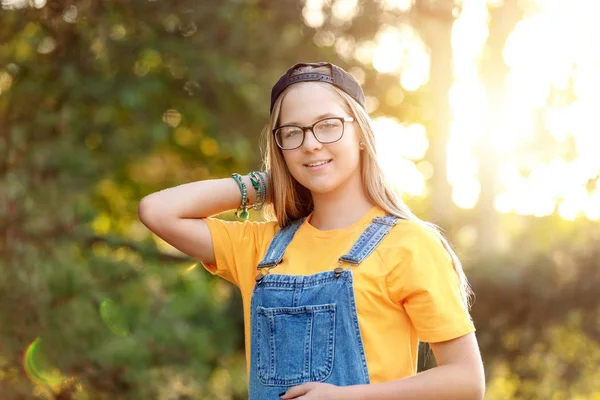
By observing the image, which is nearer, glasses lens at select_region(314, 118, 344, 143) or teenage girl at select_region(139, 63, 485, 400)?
teenage girl at select_region(139, 63, 485, 400)

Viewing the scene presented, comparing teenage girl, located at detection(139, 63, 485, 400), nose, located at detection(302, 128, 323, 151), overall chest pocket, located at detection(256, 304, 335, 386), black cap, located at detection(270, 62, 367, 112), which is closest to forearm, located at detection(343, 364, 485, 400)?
teenage girl, located at detection(139, 63, 485, 400)

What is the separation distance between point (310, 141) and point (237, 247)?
1.10 ft

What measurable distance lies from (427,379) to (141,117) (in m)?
2.72

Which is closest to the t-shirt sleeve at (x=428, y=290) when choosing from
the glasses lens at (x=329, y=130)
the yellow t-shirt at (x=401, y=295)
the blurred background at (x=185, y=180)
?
the yellow t-shirt at (x=401, y=295)

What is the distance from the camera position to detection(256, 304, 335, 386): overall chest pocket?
1707 millimetres

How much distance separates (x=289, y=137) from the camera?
187 cm

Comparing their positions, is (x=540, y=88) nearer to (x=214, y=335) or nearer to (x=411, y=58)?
(x=411, y=58)

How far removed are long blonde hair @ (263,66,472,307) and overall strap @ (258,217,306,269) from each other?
0.12 feet

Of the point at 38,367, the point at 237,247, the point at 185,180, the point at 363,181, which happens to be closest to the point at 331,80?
the point at 363,181

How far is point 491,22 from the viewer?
6121mm

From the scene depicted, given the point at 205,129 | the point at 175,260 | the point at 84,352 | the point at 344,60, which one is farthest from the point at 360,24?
the point at 84,352

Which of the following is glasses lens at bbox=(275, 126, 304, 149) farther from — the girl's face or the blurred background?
the blurred background

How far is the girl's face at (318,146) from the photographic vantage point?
6.01 feet

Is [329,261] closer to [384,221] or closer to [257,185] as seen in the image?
[384,221]
